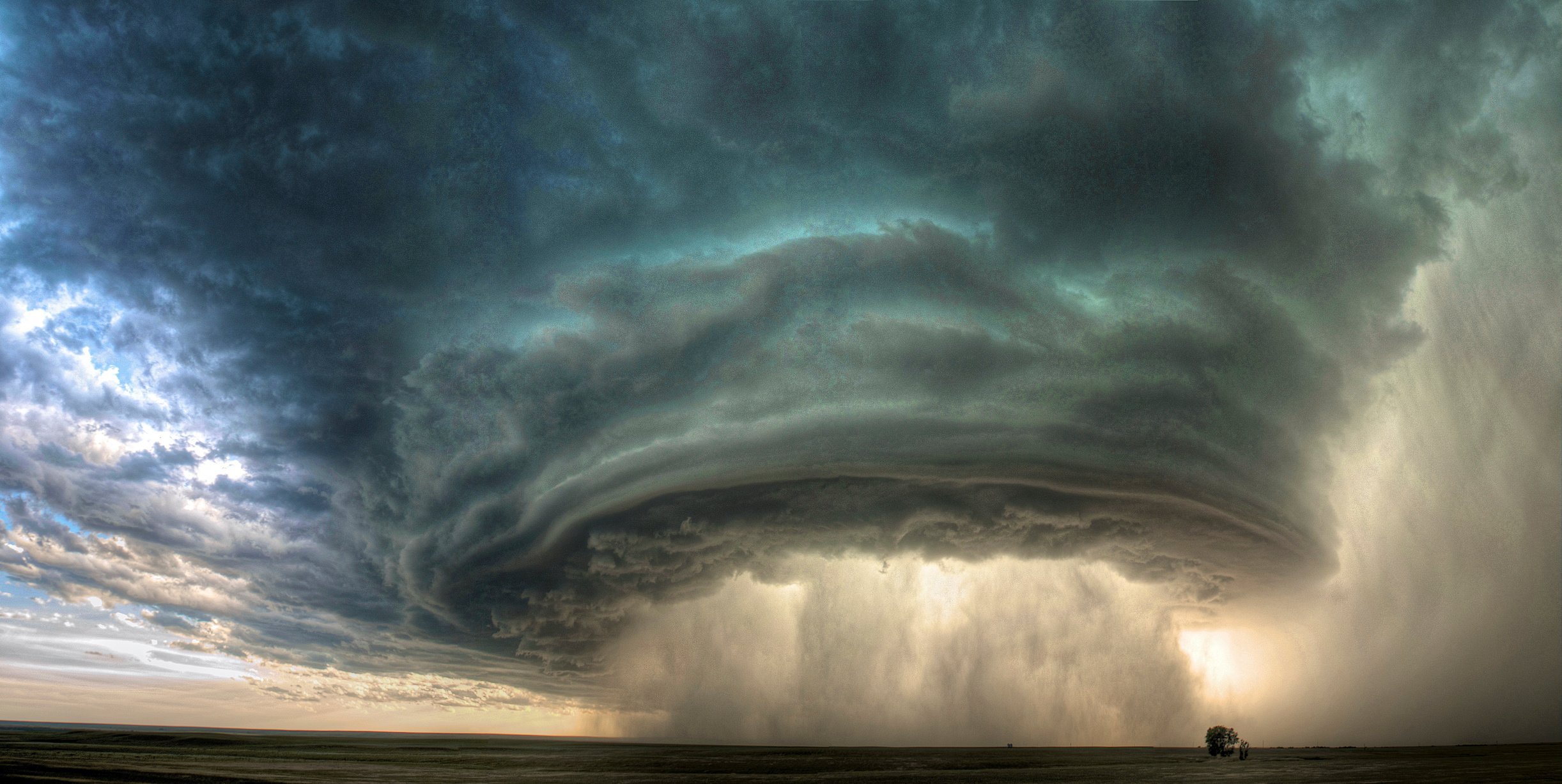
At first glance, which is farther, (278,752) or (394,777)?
(278,752)

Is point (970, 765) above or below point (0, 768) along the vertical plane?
below

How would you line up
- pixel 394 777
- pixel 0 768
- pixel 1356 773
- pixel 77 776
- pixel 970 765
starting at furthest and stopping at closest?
pixel 970 765
pixel 1356 773
pixel 394 777
pixel 0 768
pixel 77 776

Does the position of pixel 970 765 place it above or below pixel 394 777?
below

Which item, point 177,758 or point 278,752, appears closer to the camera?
point 177,758

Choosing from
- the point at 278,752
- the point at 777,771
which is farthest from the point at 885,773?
the point at 278,752

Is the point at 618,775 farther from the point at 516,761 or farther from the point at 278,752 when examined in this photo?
the point at 278,752

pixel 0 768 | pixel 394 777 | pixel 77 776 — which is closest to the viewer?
pixel 77 776

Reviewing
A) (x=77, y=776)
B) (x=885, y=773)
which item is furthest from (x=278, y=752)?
(x=885, y=773)

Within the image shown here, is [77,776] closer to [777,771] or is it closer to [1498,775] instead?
[777,771]

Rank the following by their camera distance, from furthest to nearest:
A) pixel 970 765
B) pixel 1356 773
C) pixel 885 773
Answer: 1. pixel 970 765
2. pixel 885 773
3. pixel 1356 773
